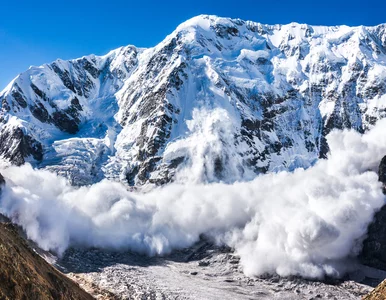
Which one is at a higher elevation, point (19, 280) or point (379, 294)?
point (379, 294)

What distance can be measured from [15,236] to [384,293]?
66.6 m

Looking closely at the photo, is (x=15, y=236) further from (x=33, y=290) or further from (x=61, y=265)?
(x=61, y=265)

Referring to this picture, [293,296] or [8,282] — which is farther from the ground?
[293,296]

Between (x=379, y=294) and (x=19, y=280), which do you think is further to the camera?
(x=19, y=280)

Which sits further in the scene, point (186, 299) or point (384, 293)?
point (186, 299)

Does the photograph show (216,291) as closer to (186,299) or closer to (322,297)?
(186,299)

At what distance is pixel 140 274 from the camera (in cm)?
19700

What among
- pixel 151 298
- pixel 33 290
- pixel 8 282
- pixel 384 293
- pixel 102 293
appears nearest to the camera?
pixel 384 293

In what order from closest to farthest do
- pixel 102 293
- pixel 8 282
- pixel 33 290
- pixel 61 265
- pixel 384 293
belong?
pixel 384 293, pixel 8 282, pixel 33 290, pixel 102 293, pixel 61 265

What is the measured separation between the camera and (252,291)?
196875 millimetres

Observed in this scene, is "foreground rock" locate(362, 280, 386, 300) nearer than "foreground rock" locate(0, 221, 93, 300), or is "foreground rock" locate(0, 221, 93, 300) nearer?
"foreground rock" locate(362, 280, 386, 300)

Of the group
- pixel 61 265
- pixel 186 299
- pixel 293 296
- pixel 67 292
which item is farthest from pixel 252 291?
pixel 67 292

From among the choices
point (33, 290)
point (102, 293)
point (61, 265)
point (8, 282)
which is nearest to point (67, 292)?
point (33, 290)

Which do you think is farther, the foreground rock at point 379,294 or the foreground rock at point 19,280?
the foreground rock at point 19,280
